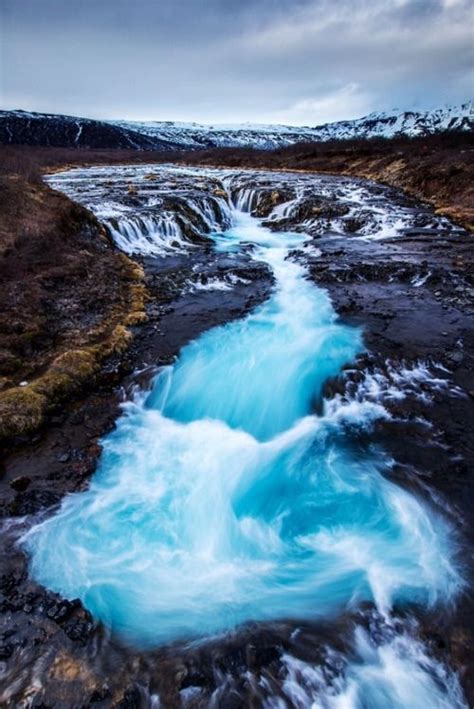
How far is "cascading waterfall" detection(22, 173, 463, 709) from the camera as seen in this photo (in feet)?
14.6

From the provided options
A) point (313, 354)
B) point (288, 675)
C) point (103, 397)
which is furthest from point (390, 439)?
point (103, 397)

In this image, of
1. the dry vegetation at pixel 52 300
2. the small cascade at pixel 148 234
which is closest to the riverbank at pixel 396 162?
the small cascade at pixel 148 234

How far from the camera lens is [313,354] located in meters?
9.57

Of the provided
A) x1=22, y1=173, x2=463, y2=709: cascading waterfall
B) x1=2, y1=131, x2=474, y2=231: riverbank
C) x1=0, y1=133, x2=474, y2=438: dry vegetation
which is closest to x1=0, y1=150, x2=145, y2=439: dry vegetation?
x1=0, y1=133, x2=474, y2=438: dry vegetation

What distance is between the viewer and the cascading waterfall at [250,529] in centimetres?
444

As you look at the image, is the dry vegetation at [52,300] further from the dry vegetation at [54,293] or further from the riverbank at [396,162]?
the riverbank at [396,162]

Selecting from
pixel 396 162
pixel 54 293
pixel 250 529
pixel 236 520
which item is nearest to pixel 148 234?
pixel 54 293

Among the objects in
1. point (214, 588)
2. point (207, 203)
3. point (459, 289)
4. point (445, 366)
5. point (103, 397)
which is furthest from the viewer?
point (207, 203)

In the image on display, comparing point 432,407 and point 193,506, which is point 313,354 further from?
point 193,506

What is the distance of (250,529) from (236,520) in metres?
0.27

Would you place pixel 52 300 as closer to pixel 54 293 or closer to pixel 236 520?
pixel 54 293

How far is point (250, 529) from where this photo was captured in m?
5.76

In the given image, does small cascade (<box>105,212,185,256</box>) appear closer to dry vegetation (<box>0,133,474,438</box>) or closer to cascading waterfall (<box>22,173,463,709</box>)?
dry vegetation (<box>0,133,474,438</box>)

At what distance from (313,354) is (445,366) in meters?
2.80
